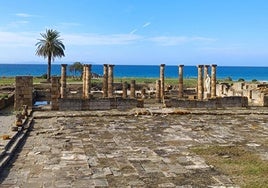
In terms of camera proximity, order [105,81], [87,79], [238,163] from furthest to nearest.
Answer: [105,81] < [87,79] < [238,163]

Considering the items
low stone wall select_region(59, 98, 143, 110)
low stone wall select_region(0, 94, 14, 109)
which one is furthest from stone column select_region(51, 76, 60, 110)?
low stone wall select_region(0, 94, 14, 109)

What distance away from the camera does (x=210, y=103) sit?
2602cm

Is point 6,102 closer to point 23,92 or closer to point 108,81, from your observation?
point 23,92

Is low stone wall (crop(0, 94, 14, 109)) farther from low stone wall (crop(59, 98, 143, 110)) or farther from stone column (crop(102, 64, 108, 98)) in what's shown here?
stone column (crop(102, 64, 108, 98))

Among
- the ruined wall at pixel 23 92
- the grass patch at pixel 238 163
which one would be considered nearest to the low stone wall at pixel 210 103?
the ruined wall at pixel 23 92

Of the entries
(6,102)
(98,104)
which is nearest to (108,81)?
(98,104)

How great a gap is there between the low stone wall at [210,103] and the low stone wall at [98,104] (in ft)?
7.67

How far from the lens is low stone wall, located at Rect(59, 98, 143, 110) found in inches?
949

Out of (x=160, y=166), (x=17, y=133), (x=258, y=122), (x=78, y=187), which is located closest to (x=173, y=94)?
(x=258, y=122)

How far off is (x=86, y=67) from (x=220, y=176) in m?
21.2

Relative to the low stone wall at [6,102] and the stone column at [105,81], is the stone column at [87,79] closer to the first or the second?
the stone column at [105,81]

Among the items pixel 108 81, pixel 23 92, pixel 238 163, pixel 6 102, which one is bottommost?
pixel 238 163

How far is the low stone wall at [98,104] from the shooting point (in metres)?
24.1

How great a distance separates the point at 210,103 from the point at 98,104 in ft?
24.1
